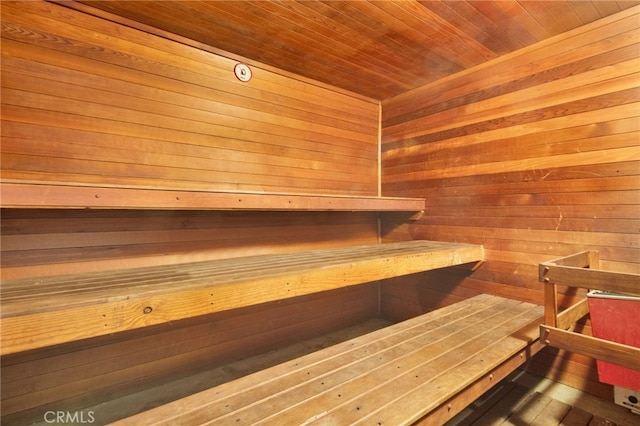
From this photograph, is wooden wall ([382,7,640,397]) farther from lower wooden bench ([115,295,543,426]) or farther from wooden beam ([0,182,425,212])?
wooden beam ([0,182,425,212])

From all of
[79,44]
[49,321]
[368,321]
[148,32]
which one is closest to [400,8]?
[148,32]

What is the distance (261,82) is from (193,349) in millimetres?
2179

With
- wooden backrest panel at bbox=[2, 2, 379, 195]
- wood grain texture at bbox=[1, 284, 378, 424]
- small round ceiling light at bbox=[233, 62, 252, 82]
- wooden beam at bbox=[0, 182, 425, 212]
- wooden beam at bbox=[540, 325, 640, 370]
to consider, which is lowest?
wood grain texture at bbox=[1, 284, 378, 424]

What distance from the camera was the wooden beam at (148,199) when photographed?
1.41m

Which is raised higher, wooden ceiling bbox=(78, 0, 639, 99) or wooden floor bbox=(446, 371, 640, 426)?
wooden ceiling bbox=(78, 0, 639, 99)

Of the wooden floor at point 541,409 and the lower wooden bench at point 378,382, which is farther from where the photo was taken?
the wooden floor at point 541,409

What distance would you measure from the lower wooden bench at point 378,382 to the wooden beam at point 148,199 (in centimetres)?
100

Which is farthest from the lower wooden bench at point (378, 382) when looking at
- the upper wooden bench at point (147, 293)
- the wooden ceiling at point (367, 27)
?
the wooden ceiling at point (367, 27)

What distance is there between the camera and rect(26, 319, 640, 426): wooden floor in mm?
1779

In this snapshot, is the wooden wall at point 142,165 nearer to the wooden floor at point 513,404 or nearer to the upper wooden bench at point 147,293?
the wooden floor at point 513,404

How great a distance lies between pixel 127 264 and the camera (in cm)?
204

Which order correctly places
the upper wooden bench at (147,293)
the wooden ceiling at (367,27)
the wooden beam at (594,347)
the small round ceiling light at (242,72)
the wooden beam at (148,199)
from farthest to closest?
the small round ceiling light at (242,72)
the wooden ceiling at (367,27)
the wooden beam at (148,199)
the wooden beam at (594,347)
the upper wooden bench at (147,293)

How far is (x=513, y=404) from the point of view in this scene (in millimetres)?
1936

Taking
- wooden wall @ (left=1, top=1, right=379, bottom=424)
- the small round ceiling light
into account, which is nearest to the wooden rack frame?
wooden wall @ (left=1, top=1, right=379, bottom=424)
